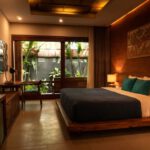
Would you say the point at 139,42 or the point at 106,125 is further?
the point at 139,42

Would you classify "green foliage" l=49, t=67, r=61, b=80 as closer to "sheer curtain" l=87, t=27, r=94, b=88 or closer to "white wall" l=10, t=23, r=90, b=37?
"sheer curtain" l=87, t=27, r=94, b=88

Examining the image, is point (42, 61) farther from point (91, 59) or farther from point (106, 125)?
point (106, 125)

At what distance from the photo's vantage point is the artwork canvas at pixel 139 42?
4.60 m

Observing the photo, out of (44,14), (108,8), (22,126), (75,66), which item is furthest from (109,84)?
(22,126)

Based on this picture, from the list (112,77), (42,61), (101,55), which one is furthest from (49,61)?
(112,77)

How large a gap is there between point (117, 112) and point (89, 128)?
61cm

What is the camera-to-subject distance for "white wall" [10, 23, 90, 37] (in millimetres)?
6516

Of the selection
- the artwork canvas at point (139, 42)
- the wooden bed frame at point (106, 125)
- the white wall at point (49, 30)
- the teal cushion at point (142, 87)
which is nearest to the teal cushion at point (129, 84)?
the teal cushion at point (142, 87)

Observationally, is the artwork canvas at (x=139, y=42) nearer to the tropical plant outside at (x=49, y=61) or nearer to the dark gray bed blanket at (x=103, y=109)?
the dark gray bed blanket at (x=103, y=109)

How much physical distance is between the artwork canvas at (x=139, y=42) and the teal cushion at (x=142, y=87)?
2.79 feet

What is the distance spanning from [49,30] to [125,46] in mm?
2890

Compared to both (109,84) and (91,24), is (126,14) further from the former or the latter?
(109,84)

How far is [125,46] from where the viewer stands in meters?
5.86

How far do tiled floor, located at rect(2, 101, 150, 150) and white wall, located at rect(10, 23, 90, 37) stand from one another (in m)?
3.83
